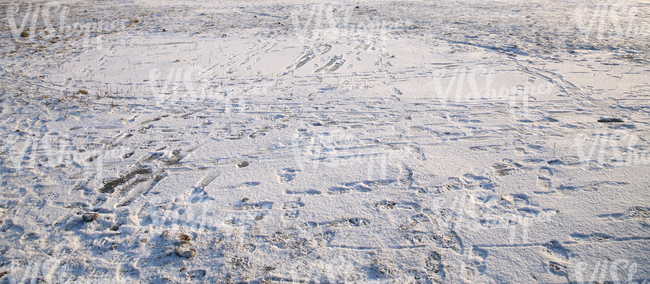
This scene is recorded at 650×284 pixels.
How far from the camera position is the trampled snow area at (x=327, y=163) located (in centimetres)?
250

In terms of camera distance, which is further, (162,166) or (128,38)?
(128,38)

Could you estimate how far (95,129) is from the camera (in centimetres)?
432

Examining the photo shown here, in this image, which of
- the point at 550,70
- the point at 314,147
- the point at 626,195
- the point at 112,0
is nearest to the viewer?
the point at 626,195

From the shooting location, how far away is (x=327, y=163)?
3629 millimetres

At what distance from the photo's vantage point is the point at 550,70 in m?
6.09

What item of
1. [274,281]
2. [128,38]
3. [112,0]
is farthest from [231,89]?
[112,0]

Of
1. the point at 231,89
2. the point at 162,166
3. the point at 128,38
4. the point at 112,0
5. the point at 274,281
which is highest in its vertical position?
the point at 112,0

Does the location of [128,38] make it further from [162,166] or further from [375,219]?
[375,219]

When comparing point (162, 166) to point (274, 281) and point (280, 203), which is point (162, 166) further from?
point (274, 281)

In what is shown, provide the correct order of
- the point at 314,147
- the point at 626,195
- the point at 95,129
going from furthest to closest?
the point at 95,129 < the point at 314,147 < the point at 626,195

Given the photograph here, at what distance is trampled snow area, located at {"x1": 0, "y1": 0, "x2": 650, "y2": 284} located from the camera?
2.50 metres

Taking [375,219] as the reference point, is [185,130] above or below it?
above

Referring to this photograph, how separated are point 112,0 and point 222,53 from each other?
10.0 meters

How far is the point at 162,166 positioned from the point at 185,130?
2.79ft
